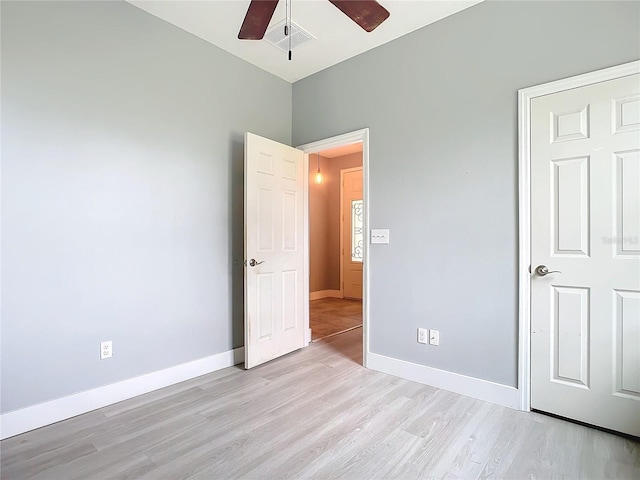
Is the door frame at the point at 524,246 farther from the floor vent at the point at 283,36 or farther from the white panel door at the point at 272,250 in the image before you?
the white panel door at the point at 272,250

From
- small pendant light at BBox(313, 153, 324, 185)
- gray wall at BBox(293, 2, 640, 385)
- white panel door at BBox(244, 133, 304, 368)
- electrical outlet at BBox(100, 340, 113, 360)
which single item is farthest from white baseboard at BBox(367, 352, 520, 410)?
small pendant light at BBox(313, 153, 324, 185)

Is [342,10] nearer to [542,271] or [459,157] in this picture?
[459,157]

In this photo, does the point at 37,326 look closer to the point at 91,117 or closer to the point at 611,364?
the point at 91,117

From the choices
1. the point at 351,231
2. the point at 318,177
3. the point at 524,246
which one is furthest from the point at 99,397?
the point at 351,231

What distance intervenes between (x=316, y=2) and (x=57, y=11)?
1685mm

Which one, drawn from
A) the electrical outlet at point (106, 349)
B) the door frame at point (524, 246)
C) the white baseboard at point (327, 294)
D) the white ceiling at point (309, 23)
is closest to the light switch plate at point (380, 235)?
the door frame at point (524, 246)

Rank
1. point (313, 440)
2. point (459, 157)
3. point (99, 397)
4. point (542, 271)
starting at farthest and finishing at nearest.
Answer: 1. point (459, 157)
2. point (99, 397)
3. point (542, 271)
4. point (313, 440)

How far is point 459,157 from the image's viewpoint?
8.07ft

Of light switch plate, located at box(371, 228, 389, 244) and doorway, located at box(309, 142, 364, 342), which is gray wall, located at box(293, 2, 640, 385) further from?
doorway, located at box(309, 142, 364, 342)

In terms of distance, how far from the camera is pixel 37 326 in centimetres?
200

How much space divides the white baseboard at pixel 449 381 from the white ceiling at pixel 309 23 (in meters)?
2.74

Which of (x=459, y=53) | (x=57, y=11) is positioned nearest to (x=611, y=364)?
(x=459, y=53)

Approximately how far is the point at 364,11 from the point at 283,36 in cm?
108

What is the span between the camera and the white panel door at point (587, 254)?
1861 millimetres
